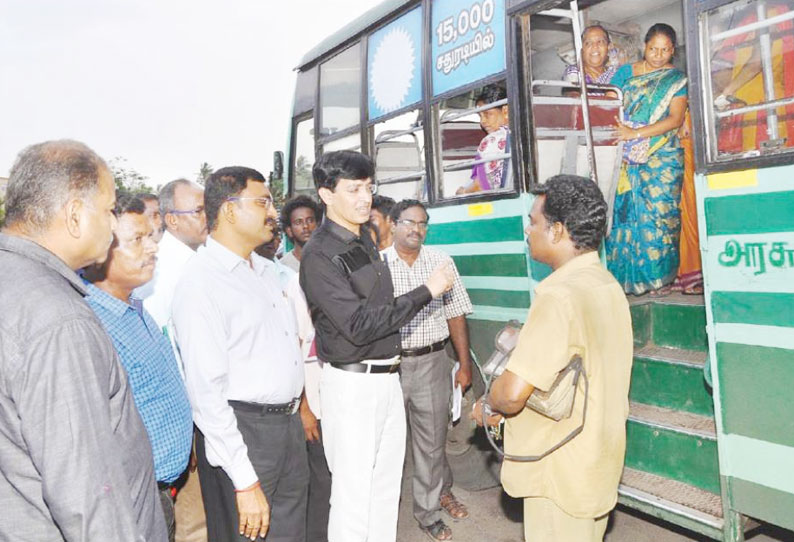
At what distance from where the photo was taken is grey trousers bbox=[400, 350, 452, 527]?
4.03 metres

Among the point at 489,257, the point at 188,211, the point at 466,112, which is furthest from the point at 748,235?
the point at 188,211

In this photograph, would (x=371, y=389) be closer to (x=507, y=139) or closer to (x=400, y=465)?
(x=400, y=465)

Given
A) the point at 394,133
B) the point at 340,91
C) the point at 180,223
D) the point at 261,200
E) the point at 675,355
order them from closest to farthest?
the point at 261,200, the point at 675,355, the point at 180,223, the point at 394,133, the point at 340,91

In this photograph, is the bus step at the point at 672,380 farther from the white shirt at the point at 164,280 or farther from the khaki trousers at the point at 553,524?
the white shirt at the point at 164,280

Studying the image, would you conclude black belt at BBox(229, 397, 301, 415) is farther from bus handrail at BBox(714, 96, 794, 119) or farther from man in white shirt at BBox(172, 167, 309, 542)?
bus handrail at BBox(714, 96, 794, 119)

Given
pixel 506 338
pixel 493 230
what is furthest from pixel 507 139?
pixel 506 338

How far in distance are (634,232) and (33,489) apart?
4015 mm

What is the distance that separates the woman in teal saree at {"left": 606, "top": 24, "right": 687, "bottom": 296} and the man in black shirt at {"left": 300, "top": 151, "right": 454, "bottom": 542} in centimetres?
215

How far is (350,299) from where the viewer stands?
2.66 meters

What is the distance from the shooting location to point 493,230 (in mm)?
4164

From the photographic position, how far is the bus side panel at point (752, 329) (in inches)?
99.0

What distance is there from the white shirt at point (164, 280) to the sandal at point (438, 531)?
210 cm

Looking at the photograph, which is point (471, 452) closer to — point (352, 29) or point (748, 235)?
point (748, 235)

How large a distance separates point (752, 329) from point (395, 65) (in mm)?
3197
